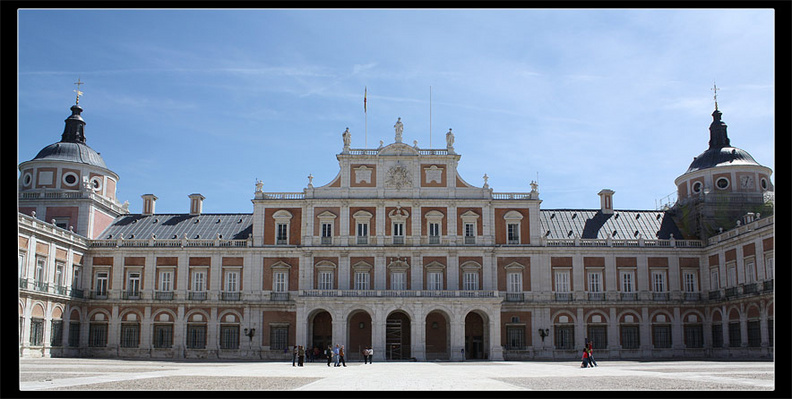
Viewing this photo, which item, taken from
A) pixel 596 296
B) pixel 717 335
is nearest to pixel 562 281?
pixel 596 296

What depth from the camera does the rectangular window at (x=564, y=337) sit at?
53312 mm

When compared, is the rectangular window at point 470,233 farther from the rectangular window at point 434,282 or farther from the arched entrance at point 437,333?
the arched entrance at point 437,333

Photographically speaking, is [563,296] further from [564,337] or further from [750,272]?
[750,272]

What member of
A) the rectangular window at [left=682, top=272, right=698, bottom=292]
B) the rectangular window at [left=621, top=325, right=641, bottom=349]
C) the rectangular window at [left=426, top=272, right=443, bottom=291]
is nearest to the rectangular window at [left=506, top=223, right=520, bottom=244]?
the rectangular window at [left=426, top=272, right=443, bottom=291]

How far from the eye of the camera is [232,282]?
178ft

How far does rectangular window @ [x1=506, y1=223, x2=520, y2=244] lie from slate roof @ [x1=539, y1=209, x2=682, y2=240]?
2.70m

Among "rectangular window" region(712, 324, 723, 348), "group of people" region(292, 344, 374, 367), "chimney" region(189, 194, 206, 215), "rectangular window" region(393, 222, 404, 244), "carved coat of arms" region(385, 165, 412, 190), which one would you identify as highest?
"carved coat of arms" region(385, 165, 412, 190)

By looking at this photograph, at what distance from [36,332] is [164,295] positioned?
9587mm

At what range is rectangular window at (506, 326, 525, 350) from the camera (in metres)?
53.1

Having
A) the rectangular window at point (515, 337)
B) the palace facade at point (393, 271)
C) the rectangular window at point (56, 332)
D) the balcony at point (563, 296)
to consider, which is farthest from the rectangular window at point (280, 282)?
the balcony at point (563, 296)

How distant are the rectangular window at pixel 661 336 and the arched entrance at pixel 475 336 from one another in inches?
493

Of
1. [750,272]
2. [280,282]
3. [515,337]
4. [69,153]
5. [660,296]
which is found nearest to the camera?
[750,272]

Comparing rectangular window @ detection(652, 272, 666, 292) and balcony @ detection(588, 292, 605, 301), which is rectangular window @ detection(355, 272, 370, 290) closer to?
balcony @ detection(588, 292, 605, 301)

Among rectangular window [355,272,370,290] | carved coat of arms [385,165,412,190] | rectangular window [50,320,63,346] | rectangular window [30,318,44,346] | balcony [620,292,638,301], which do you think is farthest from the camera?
carved coat of arms [385,165,412,190]
